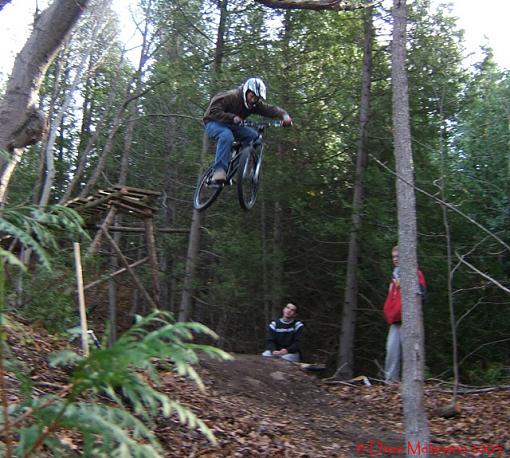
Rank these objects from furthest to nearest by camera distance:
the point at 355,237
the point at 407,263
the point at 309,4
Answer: the point at 355,237, the point at 309,4, the point at 407,263

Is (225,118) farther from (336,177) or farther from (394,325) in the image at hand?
(336,177)

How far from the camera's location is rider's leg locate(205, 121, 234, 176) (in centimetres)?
815

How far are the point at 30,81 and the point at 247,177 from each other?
147 inches

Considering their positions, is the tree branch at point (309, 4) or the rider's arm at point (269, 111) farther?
the rider's arm at point (269, 111)

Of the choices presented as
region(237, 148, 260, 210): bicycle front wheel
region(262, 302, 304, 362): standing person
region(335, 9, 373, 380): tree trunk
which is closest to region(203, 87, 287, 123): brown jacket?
region(237, 148, 260, 210): bicycle front wheel

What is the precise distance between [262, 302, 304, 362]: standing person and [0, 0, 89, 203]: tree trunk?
5590 mm

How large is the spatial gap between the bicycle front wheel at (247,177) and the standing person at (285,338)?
217 cm

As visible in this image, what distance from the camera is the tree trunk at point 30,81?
509cm

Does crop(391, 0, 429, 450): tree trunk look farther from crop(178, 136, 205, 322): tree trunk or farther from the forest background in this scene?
crop(178, 136, 205, 322): tree trunk

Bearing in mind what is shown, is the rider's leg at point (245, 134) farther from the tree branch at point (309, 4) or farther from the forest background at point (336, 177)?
the forest background at point (336, 177)

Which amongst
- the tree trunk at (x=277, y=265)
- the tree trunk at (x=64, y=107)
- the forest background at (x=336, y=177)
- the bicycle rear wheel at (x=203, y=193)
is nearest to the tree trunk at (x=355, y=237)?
the forest background at (x=336, y=177)

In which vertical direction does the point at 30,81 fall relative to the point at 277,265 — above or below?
above

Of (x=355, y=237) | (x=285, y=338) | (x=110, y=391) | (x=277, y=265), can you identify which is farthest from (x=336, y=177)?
(x=110, y=391)

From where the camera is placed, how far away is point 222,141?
8156 mm
